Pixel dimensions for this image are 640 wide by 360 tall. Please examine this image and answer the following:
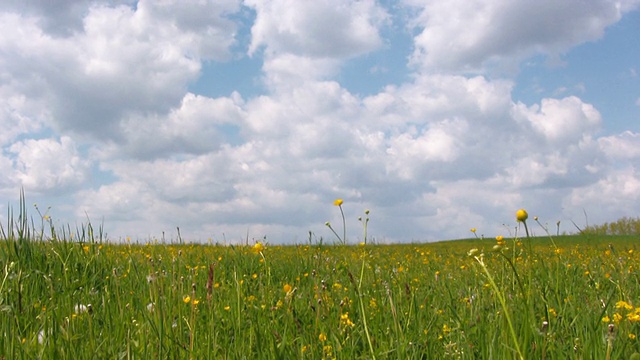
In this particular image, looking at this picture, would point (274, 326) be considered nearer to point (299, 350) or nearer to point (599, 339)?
point (299, 350)

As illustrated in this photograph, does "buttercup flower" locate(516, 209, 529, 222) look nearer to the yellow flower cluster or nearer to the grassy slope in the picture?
the grassy slope

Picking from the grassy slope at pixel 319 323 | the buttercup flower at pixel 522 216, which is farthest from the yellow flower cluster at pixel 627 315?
the buttercup flower at pixel 522 216

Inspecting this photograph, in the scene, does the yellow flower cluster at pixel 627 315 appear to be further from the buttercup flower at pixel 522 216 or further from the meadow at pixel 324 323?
the buttercup flower at pixel 522 216

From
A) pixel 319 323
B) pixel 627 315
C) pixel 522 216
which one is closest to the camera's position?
pixel 522 216

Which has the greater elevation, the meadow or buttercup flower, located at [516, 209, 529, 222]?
buttercup flower, located at [516, 209, 529, 222]

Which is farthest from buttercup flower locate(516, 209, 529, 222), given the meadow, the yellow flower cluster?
the yellow flower cluster

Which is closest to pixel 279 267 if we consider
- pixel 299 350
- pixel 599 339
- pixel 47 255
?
pixel 47 255

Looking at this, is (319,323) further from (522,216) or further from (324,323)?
(522,216)

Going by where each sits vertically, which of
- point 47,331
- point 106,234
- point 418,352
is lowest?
point 418,352

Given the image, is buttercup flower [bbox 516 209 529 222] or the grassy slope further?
the grassy slope

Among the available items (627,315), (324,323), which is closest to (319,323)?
(324,323)

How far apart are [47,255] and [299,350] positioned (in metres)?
4.58

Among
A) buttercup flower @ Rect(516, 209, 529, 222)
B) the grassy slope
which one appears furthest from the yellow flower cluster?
buttercup flower @ Rect(516, 209, 529, 222)

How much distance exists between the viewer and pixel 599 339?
3.09 m
